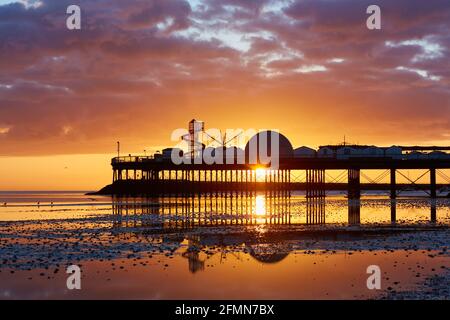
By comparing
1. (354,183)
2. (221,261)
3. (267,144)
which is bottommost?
(221,261)

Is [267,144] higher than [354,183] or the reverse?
higher

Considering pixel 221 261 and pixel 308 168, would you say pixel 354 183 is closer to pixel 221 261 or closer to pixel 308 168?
pixel 308 168

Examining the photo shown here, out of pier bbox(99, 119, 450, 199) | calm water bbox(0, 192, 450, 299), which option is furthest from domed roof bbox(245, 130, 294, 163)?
calm water bbox(0, 192, 450, 299)

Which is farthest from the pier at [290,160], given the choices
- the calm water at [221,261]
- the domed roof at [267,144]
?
the calm water at [221,261]

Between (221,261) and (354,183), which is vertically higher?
(354,183)

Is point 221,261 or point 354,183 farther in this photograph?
point 354,183

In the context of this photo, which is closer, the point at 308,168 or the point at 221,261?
the point at 221,261

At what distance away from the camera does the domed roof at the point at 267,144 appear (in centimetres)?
10600

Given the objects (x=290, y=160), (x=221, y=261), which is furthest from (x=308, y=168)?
(x=221, y=261)

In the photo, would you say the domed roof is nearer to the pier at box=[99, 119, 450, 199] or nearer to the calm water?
the pier at box=[99, 119, 450, 199]

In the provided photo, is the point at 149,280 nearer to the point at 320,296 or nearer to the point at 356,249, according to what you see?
the point at 320,296

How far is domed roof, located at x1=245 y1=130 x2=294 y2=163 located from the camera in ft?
348

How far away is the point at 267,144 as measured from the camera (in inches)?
4232

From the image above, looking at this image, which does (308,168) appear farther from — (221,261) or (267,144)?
(221,261)
